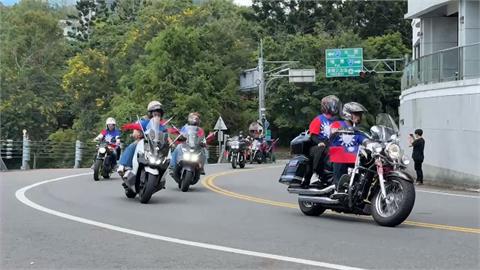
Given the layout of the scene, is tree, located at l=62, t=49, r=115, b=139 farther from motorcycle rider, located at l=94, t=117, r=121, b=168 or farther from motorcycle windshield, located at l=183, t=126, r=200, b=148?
motorcycle windshield, located at l=183, t=126, r=200, b=148

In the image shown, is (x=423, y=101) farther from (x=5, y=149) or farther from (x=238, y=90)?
(x=238, y=90)

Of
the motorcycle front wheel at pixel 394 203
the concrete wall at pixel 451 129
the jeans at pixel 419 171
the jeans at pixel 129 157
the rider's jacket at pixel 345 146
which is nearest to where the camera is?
the motorcycle front wheel at pixel 394 203

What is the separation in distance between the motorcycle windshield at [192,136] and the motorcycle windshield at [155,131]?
2462 millimetres

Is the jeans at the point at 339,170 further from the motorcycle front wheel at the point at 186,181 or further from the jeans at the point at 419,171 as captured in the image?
the jeans at the point at 419,171

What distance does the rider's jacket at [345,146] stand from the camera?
10.3m

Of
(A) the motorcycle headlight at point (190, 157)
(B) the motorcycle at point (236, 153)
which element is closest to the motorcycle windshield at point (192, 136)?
(A) the motorcycle headlight at point (190, 157)

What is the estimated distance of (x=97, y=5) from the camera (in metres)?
79.4

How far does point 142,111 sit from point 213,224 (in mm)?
38595

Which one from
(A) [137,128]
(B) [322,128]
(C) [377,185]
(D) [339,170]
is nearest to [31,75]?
(A) [137,128]

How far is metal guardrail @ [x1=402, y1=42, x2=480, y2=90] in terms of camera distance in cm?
2073

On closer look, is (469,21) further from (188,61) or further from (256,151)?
(188,61)

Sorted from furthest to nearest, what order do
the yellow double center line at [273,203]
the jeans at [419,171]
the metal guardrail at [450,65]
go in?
the metal guardrail at [450,65] → the jeans at [419,171] → the yellow double center line at [273,203]

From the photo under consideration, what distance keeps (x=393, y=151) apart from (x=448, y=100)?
1297cm

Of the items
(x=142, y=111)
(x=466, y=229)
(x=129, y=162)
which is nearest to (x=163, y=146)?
(x=129, y=162)
